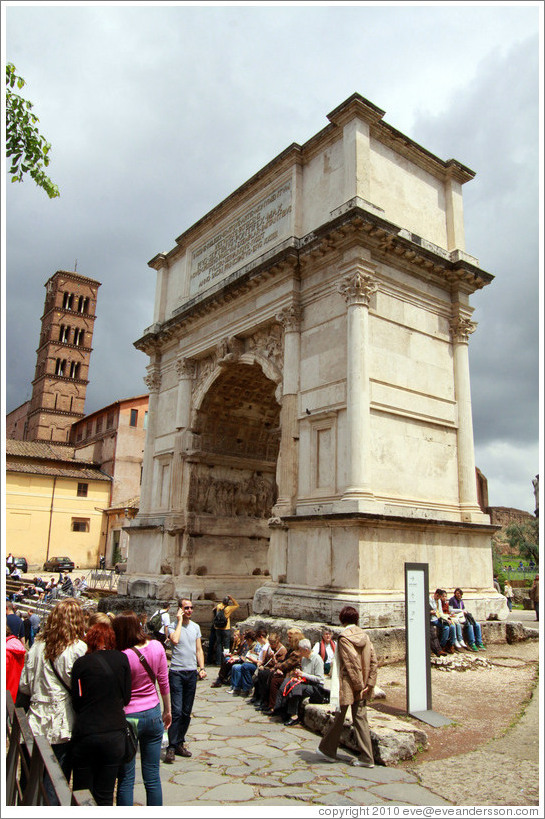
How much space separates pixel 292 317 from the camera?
14.0 metres

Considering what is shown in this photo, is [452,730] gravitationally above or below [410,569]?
below

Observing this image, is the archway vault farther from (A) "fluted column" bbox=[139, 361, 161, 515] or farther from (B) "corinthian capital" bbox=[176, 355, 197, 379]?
(A) "fluted column" bbox=[139, 361, 161, 515]

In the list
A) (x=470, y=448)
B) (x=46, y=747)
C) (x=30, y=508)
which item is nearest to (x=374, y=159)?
(x=470, y=448)

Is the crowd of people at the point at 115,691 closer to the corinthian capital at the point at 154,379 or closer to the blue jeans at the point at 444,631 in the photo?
the blue jeans at the point at 444,631

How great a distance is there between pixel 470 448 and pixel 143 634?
10.8 m

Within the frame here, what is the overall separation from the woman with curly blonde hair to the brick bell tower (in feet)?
202

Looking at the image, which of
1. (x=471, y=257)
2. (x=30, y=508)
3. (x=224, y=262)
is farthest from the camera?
(x=30, y=508)

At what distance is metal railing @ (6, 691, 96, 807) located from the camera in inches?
111

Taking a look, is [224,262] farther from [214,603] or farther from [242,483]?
[214,603]

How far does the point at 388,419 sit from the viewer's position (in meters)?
12.5

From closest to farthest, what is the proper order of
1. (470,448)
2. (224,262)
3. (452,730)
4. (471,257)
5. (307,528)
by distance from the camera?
(452,730), (307,528), (470,448), (471,257), (224,262)

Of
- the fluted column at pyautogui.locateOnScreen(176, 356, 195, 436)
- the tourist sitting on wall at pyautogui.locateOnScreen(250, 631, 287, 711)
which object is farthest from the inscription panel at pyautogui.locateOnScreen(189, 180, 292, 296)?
the tourist sitting on wall at pyautogui.locateOnScreen(250, 631, 287, 711)

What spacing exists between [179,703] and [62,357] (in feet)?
214

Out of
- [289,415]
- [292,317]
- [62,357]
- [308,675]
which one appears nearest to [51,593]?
[289,415]
